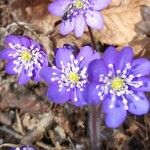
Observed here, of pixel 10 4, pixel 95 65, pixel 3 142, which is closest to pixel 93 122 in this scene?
pixel 95 65

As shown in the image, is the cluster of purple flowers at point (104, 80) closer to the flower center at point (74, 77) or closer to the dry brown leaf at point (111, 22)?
the flower center at point (74, 77)

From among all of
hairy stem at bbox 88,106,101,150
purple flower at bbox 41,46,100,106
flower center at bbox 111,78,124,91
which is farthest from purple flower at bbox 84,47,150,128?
hairy stem at bbox 88,106,101,150

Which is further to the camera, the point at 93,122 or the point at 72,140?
the point at 72,140

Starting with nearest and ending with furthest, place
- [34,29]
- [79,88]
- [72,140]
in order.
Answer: [79,88] < [72,140] < [34,29]

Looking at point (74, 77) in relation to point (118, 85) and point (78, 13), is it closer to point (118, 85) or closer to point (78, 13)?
point (118, 85)

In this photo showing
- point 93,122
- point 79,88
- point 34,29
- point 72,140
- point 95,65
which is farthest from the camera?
point 34,29

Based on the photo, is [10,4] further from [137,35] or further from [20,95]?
[137,35]

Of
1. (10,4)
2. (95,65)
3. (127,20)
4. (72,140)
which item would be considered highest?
(10,4)

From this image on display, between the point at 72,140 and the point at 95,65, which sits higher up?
the point at 95,65
